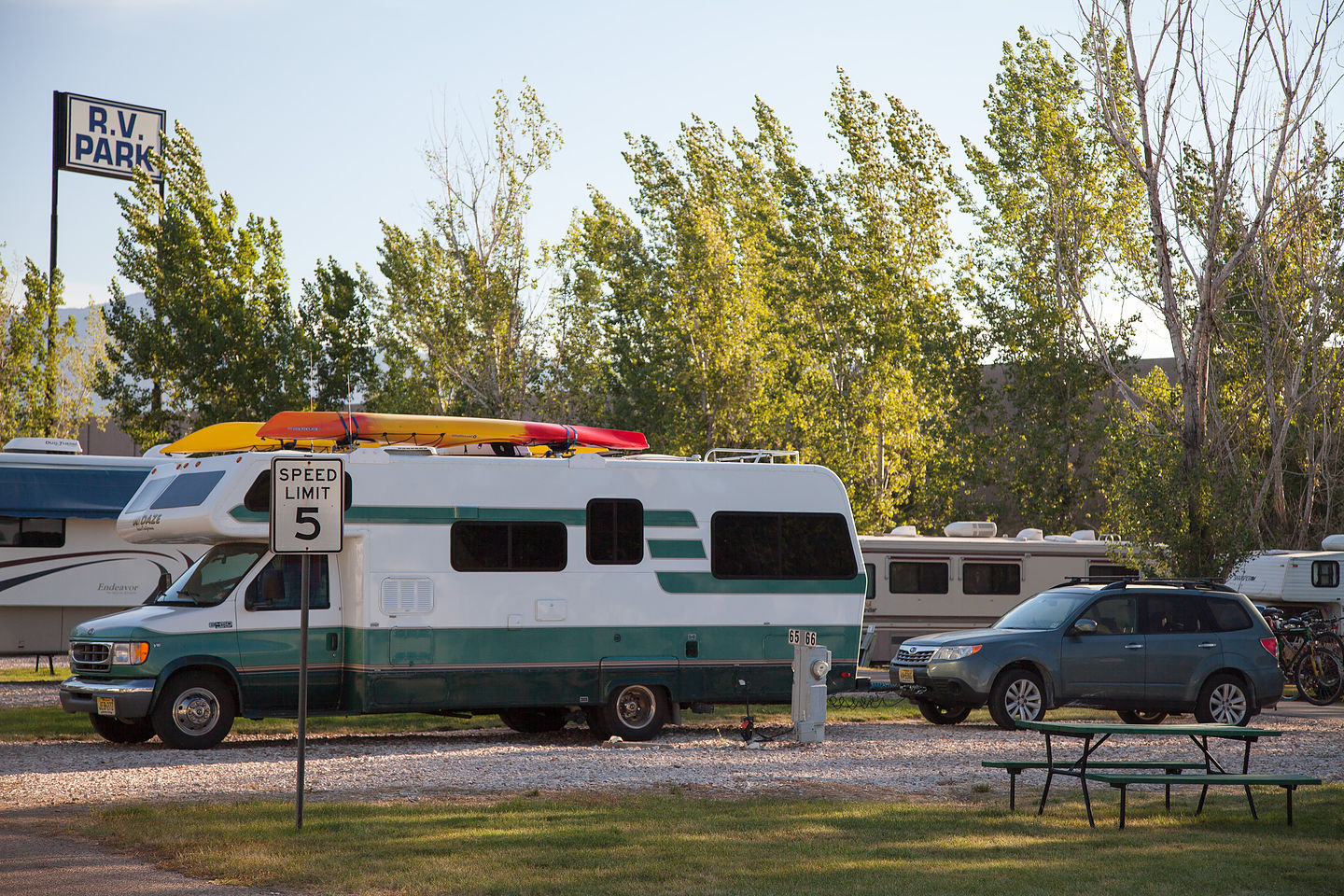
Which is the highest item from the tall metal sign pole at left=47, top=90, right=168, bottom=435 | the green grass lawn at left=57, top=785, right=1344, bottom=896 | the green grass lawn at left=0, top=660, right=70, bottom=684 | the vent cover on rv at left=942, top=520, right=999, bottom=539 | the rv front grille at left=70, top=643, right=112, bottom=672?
the tall metal sign pole at left=47, top=90, right=168, bottom=435

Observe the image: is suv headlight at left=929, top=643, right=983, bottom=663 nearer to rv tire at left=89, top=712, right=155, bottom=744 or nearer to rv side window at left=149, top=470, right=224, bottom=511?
rv side window at left=149, top=470, right=224, bottom=511

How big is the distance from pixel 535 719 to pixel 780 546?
134 inches

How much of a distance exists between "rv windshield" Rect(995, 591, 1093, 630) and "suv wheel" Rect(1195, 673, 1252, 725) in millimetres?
1736

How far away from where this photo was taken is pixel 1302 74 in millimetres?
23500

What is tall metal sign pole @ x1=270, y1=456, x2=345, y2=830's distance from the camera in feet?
30.6

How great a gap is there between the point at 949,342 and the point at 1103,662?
2211cm

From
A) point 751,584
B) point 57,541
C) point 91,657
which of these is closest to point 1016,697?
point 751,584

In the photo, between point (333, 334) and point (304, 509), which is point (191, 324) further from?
point (304, 509)

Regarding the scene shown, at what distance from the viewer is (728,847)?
8977mm

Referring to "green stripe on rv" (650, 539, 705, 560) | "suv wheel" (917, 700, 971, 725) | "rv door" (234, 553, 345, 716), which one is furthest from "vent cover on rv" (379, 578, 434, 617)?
"suv wheel" (917, 700, 971, 725)

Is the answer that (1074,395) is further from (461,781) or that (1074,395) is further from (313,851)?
(313,851)

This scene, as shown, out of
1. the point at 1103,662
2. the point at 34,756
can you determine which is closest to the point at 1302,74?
the point at 1103,662

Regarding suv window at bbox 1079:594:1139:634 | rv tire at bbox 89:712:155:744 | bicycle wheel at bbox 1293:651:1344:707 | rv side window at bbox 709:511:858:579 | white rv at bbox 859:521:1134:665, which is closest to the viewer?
rv tire at bbox 89:712:155:744

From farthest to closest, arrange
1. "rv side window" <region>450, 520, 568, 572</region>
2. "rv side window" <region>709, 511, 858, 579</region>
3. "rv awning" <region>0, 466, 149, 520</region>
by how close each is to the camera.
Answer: "rv awning" <region>0, 466, 149, 520</region>, "rv side window" <region>709, 511, 858, 579</region>, "rv side window" <region>450, 520, 568, 572</region>
